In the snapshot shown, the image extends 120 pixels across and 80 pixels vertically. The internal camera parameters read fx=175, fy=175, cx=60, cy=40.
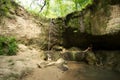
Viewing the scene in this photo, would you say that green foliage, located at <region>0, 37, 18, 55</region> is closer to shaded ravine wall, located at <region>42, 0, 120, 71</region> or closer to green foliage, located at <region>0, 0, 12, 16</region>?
green foliage, located at <region>0, 0, 12, 16</region>

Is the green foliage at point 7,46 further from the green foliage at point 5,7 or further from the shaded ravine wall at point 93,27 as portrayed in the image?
the shaded ravine wall at point 93,27

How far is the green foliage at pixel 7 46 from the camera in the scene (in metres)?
10.1

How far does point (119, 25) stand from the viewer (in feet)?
27.3

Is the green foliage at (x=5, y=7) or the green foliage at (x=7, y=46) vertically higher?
the green foliage at (x=5, y=7)

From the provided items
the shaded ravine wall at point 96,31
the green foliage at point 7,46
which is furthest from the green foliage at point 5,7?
the shaded ravine wall at point 96,31

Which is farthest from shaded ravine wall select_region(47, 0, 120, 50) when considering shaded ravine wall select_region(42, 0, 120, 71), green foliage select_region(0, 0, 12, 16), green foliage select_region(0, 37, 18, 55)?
green foliage select_region(0, 37, 18, 55)

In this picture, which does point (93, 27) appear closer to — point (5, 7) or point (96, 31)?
point (96, 31)

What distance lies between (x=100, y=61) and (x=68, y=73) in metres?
3.86

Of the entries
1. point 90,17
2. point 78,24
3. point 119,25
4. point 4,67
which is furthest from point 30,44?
point 119,25

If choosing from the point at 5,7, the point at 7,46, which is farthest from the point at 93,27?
the point at 5,7

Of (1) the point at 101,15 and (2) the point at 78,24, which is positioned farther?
(2) the point at 78,24

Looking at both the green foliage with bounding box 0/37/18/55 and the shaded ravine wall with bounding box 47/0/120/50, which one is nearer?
the shaded ravine wall with bounding box 47/0/120/50

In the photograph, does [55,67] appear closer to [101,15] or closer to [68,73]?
[68,73]

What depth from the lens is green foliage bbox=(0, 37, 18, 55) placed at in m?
10.1
